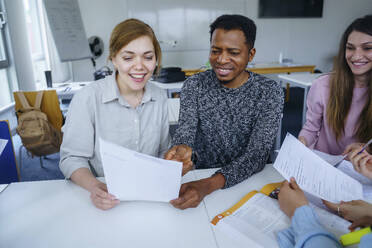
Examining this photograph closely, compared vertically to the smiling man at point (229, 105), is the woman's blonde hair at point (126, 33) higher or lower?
higher

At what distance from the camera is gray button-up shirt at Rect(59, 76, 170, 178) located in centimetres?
115

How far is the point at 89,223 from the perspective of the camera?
2.80 feet

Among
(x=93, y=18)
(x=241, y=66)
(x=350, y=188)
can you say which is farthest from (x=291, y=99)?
(x=350, y=188)

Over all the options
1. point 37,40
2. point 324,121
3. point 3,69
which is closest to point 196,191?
point 324,121

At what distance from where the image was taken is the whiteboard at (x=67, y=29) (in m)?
3.78

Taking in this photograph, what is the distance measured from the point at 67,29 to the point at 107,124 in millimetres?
3330

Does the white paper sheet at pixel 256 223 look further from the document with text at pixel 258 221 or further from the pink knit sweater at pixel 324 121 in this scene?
the pink knit sweater at pixel 324 121

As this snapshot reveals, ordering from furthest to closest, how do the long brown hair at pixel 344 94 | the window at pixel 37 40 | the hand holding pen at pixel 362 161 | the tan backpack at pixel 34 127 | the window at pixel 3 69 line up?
the window at pixel 37 40, the window at pixel 3 69, the tan backpack at pixel 34 127, the long brown hair at pixel 344 94, the hand holding pen at pixel 362 161

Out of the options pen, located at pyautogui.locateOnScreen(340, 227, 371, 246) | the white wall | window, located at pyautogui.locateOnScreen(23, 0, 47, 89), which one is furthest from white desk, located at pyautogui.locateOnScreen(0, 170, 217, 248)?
the white wall

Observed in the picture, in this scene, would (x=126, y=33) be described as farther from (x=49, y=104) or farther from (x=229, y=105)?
(x=49, y=104)

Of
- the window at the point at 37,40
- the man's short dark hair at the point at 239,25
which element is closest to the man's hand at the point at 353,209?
the man's short dark hair at the point at 239,25

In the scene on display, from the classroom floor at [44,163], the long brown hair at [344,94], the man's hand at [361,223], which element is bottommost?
the classroom floor at [44,163]

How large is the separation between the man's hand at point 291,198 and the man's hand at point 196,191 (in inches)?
8.5

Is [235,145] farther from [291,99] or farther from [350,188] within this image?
[291,99]
